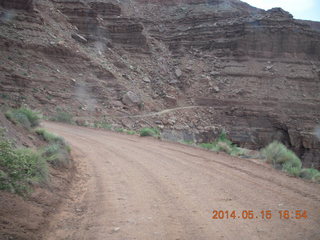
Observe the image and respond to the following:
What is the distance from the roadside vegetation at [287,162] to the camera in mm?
7438

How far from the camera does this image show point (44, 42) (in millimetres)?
25875

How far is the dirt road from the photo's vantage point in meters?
3.79

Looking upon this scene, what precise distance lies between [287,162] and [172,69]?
98.3 feet

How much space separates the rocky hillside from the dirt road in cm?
1598

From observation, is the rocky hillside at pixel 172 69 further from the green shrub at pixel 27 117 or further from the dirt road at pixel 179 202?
the dirt road at pixel 179 202

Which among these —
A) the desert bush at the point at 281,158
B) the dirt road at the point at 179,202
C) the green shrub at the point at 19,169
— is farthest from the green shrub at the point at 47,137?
the desert bush at the point at 281,158

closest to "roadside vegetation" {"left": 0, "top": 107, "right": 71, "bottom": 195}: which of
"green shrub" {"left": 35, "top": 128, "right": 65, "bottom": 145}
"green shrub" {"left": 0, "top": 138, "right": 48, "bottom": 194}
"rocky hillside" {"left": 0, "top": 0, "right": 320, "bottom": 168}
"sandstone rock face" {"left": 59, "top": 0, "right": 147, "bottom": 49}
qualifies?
"green shrub" {"left": 0, "top": 138, "right": 48, "bottom": 194}

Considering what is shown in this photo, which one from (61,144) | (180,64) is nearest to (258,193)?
(61,144)

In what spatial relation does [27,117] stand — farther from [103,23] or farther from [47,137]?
[103,23]

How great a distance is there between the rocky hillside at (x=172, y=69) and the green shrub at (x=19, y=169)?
16.4 meters

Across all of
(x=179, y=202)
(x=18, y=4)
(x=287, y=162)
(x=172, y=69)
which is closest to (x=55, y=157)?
(x=179, y=202)

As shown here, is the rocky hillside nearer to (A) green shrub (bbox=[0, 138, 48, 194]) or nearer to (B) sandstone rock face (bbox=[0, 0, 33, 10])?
(B) sandstone rock face (bbox=[0, 0, 33, 10])

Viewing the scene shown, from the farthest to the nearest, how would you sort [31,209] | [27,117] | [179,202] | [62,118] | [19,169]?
1. [62,118]
2. [27,117]
3. [179,202]
4. [19,169]
5. [31,209]

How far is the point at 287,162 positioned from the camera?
865cm
